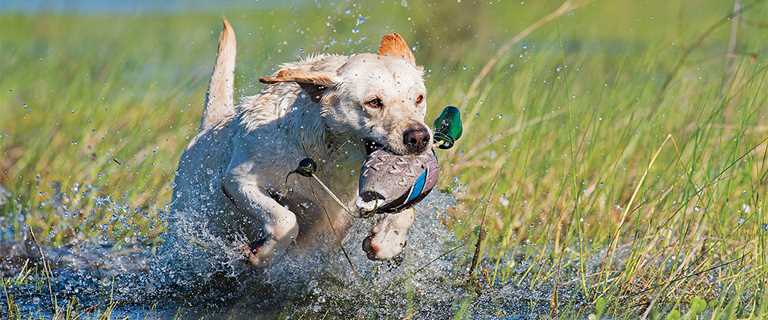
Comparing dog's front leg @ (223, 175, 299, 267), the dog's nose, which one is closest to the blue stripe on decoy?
the dog's nose

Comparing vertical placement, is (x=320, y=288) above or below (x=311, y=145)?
below

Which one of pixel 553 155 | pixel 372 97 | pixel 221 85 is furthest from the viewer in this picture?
pixel 553 155

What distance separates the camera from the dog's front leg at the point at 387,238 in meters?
4.57

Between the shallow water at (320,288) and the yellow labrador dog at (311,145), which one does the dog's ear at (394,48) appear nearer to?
the yellow labrador dog at (311,145)

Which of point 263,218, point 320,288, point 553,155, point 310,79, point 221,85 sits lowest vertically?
point 553,155

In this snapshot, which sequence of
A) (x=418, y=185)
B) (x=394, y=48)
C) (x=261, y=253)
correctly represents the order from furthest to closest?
(x=394, y=48) → (x=261, y=253) → (x=418, y=185)

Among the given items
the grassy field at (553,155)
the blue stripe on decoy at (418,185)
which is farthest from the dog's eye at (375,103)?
the grassy field at (553,155)

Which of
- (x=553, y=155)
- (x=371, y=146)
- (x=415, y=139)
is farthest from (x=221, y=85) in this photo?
(x=553, y=155)

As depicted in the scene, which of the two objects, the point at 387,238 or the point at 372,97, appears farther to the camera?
the point at 387,238

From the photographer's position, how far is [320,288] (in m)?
4.93

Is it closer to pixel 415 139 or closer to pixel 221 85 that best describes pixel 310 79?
pixel 415 139

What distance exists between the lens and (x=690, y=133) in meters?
5.81

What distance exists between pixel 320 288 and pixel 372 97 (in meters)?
1.09

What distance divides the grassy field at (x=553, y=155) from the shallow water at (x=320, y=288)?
28 centimetres
